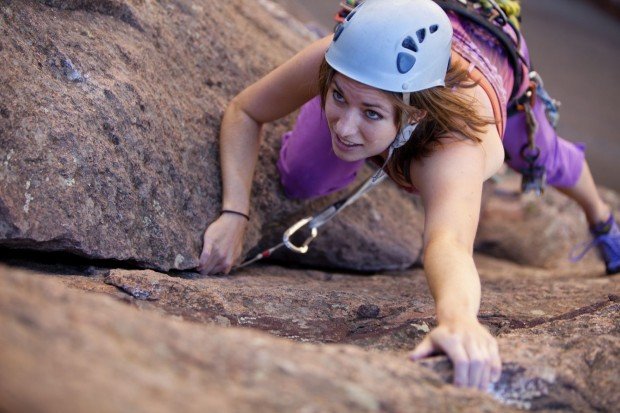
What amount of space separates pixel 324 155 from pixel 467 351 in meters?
1.28

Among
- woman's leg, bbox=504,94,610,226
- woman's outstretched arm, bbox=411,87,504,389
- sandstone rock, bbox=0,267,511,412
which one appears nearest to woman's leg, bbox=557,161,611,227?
woman's leg, bbox=504,94,610,226

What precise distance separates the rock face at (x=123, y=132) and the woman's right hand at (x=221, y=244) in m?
0.04

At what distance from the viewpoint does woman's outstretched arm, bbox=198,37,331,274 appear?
276 centimetres

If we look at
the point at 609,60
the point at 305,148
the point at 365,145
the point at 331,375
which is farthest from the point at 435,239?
the point at 609,60

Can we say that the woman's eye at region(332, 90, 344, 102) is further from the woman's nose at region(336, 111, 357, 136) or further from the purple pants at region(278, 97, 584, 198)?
the purple pants at region(278, 97, 584, 198)

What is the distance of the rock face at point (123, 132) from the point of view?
2.35 m

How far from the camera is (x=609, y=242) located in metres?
3.66

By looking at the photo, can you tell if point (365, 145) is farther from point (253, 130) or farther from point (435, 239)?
point (253, 130)

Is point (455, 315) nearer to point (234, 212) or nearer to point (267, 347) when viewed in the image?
point (267, 347)

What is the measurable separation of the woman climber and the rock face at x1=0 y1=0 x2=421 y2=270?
0.49 feet

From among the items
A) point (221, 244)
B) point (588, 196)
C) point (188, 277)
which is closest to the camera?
point (188, 277)

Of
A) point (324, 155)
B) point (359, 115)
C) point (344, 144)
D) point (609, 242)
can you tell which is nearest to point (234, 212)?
point (324, 155)

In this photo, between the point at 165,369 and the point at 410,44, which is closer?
the point at 165,369

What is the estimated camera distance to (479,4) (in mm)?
2889
